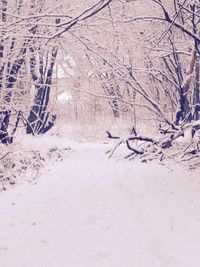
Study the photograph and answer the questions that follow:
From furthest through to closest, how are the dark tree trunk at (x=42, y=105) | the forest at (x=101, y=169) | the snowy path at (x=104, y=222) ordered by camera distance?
the dark tree trunk at (x=42, y=105), the forest at (x=101, y=169), the snowy path at (x=104, y=222)

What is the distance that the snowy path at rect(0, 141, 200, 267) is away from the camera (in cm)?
520

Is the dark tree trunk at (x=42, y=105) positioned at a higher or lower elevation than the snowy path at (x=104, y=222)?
higher

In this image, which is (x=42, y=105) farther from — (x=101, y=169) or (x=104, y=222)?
(x=104, y=222)

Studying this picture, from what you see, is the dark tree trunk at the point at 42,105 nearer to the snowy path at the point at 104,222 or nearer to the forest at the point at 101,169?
the forest at the point at 101,169

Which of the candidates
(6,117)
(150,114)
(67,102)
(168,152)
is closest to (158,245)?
(168,152)

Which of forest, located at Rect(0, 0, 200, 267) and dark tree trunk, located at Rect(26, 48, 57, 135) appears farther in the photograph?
dark tree trunk, located at Rect(26, 48, 57, 135)

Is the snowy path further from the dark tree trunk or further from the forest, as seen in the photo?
the dark tree trunk

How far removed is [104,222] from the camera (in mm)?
6672

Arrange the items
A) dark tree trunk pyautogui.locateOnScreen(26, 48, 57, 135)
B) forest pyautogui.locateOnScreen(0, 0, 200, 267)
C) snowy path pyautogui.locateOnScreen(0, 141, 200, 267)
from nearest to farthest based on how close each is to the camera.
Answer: snowy path pyautogui.locateOnScreen(0, 141, 200, 267), forest pyautogui.locateOnScreen(0, 0, 200, 267), dark tree trunk pyautogui.locateOnScreen(26, 48, 57, 135)

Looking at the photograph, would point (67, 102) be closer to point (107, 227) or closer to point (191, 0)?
point (191, 0)

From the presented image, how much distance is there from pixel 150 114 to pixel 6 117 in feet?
21.2

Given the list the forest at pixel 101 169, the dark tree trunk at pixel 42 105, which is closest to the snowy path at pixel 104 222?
the forest at pixel 101 169

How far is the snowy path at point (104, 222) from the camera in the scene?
5203 millimetres

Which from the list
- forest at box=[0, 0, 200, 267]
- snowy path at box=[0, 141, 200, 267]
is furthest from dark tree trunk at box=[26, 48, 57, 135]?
snowy path at box=[0, 141, 200, 267]
